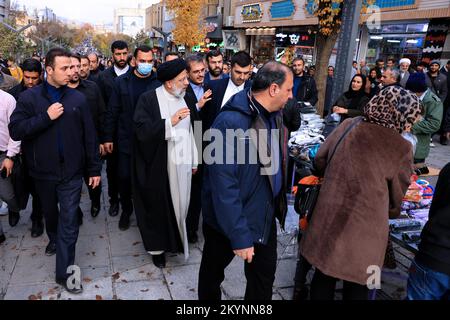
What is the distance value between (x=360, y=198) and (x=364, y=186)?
7 centimetres

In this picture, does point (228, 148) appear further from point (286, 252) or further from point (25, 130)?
point (286, 252)

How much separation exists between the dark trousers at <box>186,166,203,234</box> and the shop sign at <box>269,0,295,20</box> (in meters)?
16.5

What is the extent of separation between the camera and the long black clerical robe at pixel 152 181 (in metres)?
3.28

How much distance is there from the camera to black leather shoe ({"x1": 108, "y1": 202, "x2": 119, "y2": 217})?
4.65 metres

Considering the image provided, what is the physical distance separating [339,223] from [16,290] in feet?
8.61

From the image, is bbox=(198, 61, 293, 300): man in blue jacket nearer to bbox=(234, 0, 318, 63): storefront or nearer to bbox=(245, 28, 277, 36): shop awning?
bbox=(234, 0, 318, 63): storefront

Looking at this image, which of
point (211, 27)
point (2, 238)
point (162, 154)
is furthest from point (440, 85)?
point (211, 27)

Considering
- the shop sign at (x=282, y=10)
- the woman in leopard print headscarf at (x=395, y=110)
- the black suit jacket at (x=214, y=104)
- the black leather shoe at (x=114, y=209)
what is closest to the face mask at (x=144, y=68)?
the black suit jacket at (x=214, y=104)

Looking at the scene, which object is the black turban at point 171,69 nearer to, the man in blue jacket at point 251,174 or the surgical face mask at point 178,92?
the surgical face mask at point 178,92

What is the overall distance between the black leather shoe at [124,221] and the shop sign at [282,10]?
1664cm

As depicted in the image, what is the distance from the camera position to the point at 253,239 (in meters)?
2.24

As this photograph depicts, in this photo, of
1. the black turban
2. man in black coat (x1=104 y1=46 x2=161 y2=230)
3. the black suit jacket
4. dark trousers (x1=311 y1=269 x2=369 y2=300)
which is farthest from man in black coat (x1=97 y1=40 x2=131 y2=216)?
dark trousers (x1=311 y1=269 x2=369 y2=300)

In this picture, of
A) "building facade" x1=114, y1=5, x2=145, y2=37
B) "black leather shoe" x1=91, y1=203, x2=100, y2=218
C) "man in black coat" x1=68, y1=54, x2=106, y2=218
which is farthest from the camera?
"building facade" x1=114, y1=5, x2=145, y2=37
